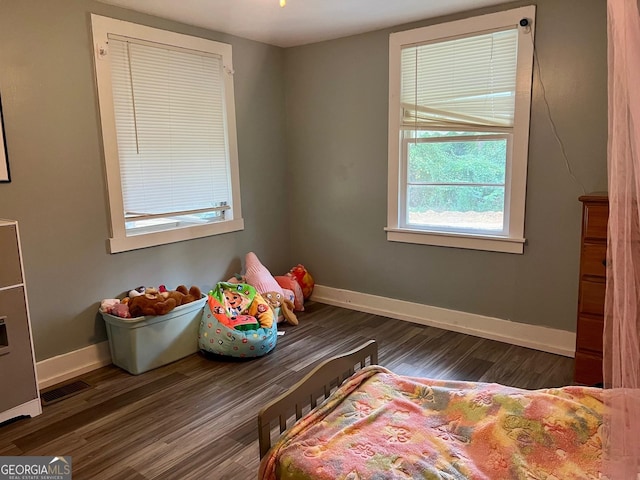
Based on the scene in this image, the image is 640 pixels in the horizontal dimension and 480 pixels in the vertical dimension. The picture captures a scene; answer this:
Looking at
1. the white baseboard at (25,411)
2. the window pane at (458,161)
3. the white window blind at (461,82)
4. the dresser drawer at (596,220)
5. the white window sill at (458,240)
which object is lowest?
the white baseboard at (25,411)

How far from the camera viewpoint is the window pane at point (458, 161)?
3.31 metres

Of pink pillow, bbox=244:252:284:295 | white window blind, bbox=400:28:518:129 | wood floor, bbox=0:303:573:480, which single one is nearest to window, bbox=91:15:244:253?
pink pillow, bbox=244:252:284:295

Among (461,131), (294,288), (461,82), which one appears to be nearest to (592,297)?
(461,131)

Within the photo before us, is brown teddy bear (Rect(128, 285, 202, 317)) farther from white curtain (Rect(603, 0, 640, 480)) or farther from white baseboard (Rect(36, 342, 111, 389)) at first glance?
white curtain (Rect(603, 0, 640, 480))

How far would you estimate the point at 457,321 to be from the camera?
3.65 meters

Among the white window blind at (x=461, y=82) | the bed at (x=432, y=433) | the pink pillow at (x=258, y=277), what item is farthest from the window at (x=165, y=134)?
the bed at (x=432, y=433)

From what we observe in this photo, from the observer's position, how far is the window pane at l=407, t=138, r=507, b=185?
10.9 ft

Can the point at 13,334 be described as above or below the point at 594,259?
below

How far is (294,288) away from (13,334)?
7.25 feet

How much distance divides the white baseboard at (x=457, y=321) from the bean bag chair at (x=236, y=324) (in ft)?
3.45

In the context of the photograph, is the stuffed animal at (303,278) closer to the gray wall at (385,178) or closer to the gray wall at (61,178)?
the gray wall at (385,178)

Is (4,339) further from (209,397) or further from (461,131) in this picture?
(461,131)

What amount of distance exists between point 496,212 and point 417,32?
1.47 metres

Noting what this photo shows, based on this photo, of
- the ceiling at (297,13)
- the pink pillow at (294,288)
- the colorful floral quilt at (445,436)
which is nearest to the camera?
the colorful floral quilt at (445,436)
